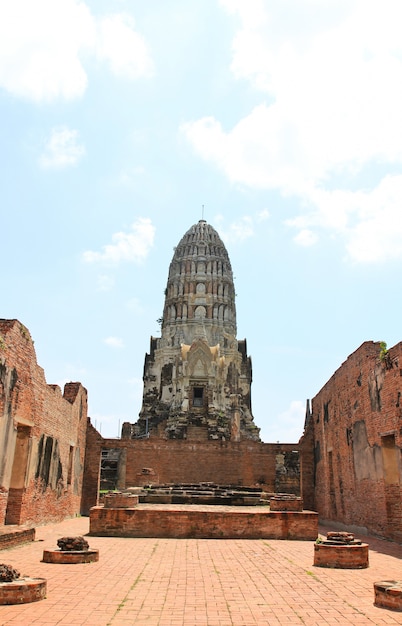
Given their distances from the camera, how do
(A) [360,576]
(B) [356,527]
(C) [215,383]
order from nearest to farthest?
(A) [360,576], (B) [356,527], (C) [215,383]

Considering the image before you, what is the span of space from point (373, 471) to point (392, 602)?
25.9ft

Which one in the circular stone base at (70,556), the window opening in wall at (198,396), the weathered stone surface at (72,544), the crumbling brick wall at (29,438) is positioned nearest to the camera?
the circular stone base at (70,556)

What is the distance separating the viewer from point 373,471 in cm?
1285

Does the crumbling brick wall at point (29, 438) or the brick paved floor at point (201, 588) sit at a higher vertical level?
the crumbling brick wall at point (29, 438)

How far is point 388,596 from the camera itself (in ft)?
17.6

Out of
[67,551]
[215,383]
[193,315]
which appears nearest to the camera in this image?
[67,551]

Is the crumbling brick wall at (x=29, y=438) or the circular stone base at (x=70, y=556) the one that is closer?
the circular stone base at (x=70, y=556)

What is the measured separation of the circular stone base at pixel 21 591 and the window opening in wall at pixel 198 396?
3911 centimetres

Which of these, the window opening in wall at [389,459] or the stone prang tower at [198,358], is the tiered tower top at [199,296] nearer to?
the stone prang tower at [198,358]

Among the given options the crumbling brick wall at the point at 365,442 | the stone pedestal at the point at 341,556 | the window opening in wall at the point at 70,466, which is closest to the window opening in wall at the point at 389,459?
the crumbling brick wall at the point at 365,442

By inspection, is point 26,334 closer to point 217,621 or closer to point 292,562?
point 292,562

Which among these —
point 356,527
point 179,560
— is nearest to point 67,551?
point 179,560

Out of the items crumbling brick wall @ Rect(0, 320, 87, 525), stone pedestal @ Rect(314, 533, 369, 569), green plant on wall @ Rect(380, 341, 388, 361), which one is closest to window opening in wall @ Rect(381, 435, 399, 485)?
green plant on wall @ Rect(380, 341, 388, 361)

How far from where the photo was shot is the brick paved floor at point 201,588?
5.03 meters
